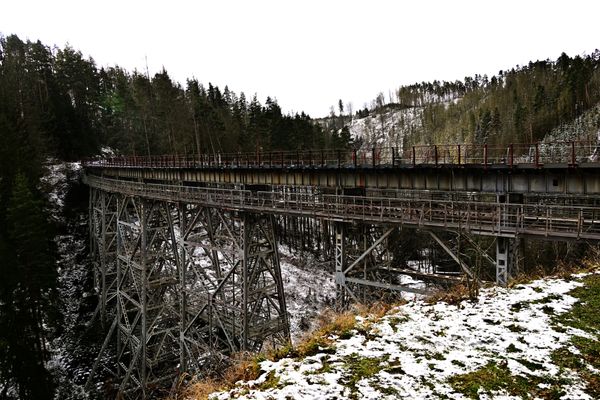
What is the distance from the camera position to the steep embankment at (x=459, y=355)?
4449 mm

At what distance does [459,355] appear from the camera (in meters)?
5.23

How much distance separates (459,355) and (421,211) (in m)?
7.25

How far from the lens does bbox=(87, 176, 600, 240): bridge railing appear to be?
1044cm

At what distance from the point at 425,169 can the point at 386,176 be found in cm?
169

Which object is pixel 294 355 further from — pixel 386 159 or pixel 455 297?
pixel 386 159

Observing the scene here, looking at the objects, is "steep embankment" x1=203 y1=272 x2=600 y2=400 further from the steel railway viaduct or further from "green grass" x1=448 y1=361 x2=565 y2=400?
the steel railway viaduct

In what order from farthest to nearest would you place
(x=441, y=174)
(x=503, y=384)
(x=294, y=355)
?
(x=441, y=174) < (x=294, y=355) < (x=503, y=384)

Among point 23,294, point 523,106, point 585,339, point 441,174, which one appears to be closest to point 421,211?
point 441,174

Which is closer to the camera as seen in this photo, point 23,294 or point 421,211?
point 421,211

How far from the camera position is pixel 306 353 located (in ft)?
18.7

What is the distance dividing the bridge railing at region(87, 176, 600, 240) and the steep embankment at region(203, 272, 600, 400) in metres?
3.57

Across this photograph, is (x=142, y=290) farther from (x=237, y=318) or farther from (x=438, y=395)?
(x=438, y=395)

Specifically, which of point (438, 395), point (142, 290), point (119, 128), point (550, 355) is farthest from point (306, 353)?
point (119, 128)

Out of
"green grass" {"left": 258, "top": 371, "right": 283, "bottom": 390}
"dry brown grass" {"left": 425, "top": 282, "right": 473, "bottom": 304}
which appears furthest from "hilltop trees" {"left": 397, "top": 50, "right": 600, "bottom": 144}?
"green grass" {"left": 258, "top": 371, "right": 283, "bottom": 390}
